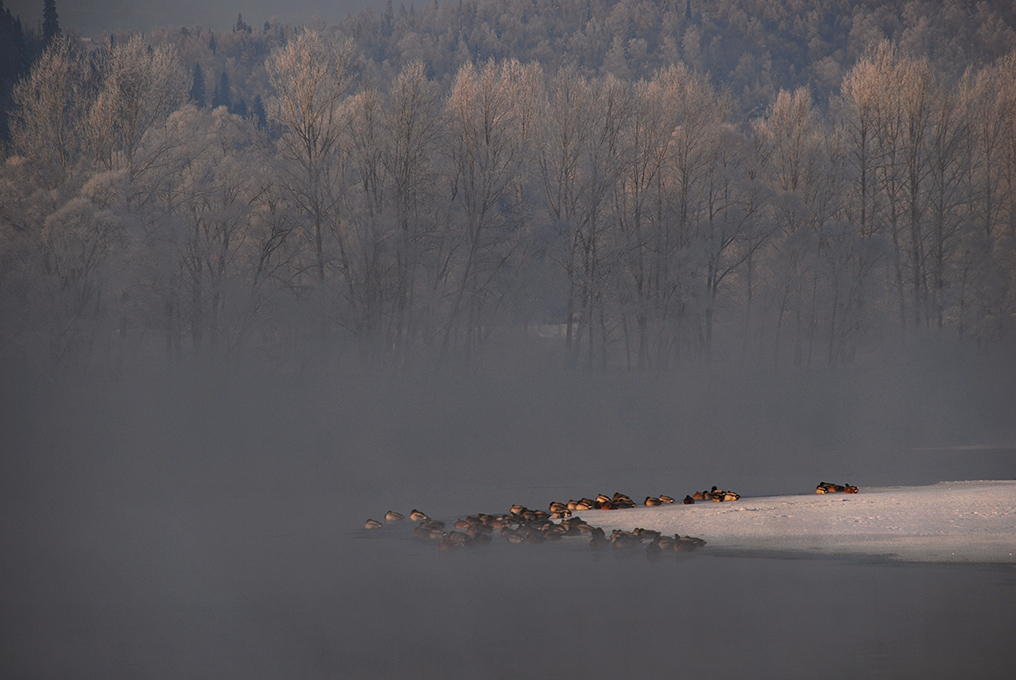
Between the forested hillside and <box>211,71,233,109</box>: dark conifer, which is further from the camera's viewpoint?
<box>211,71,233,109</box>: dark conifer

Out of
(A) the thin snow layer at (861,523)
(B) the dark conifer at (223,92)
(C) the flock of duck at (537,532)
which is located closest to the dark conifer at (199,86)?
(B) the dark conifer at (223,92)

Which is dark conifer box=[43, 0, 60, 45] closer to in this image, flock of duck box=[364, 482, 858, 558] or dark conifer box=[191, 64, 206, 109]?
dark conifer box=[191, 64, 206, 109]

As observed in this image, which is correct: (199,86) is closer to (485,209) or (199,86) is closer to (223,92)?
(223,92)

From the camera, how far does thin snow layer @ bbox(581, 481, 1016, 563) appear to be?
7395 mm

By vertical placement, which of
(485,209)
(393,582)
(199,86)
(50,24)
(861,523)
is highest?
(50,24)

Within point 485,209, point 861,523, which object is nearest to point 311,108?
point 485,209

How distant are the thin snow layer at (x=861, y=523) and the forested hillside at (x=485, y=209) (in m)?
13.5

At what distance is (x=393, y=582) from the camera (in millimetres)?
6941

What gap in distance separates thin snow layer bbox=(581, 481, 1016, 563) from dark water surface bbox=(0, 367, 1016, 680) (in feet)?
1.80

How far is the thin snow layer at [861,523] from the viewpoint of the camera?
7.39 m

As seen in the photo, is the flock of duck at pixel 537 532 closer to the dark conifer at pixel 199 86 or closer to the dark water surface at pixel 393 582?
the dark water surface at pixel 393 582

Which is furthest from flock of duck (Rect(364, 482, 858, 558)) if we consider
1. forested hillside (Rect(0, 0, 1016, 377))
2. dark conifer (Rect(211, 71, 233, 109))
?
dark conifer (Rect(211, 71, 233, 109))

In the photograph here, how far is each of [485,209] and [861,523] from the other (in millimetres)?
16536

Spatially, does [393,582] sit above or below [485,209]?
below
